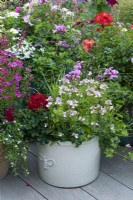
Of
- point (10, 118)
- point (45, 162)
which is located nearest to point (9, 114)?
point (10, 118)

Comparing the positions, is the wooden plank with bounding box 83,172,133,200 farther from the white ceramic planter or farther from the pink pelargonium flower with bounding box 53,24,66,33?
the pink pelargonium flower with bounding box 53,24,66,33

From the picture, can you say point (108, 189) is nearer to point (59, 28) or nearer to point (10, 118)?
point (10, 118)

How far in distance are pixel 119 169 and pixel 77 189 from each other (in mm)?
405

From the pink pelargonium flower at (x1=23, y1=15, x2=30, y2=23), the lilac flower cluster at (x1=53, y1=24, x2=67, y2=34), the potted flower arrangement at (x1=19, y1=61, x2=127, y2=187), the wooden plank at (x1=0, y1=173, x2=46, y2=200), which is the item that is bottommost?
the wooden plank at (x1=0, y1=173, x2=46, y2=200)

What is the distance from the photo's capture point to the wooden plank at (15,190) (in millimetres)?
2699

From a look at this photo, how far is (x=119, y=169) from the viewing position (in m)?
3.02

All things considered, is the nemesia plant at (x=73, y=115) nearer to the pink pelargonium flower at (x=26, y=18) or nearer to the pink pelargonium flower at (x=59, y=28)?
the pink pelargonium flower at (x=59, y=28)

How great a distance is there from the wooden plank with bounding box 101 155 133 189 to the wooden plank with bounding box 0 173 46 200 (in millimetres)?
568

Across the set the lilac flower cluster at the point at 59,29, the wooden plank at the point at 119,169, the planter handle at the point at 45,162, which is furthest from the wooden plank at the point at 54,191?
the lilac flower cluster at the point at 59,29

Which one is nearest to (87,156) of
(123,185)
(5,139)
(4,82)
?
(123,185)

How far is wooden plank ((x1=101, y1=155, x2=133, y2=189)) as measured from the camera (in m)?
2.90

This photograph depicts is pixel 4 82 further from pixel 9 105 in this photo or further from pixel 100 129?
pixel 100 129

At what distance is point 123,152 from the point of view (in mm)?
3219

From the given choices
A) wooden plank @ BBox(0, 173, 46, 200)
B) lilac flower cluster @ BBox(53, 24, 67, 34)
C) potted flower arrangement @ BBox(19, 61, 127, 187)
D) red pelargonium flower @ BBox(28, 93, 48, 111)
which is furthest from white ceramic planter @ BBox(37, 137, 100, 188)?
lilac flower cluster @ BBox(53, 24, 67, 34)
